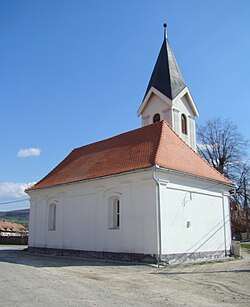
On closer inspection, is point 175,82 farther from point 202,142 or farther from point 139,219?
point 202,142

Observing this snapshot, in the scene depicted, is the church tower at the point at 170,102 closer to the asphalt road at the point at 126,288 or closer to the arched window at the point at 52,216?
the arched window at the point at 52,216

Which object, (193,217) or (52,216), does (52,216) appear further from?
(193,217)

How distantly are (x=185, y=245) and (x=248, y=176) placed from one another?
23505mm

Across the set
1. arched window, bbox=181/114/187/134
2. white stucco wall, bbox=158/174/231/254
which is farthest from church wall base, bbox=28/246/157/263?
arched window, bbox=181/114/187/134

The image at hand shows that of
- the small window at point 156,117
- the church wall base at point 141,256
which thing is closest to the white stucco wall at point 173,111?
the small window at point 156,117

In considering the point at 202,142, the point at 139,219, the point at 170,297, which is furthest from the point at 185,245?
the point at 202,142

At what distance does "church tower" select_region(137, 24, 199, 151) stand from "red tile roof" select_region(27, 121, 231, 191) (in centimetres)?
343

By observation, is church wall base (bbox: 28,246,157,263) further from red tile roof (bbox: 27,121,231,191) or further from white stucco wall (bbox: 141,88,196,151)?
white stucco wall (bbox: 141,88,196,151)

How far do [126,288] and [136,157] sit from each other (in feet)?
32.7

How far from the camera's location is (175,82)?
86.1ft

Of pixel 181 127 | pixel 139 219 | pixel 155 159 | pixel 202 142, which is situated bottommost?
pixel 139 219

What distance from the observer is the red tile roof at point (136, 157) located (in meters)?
18.4

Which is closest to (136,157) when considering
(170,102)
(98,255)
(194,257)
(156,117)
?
(98,255)

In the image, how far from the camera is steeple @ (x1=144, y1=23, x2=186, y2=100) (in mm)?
25573
